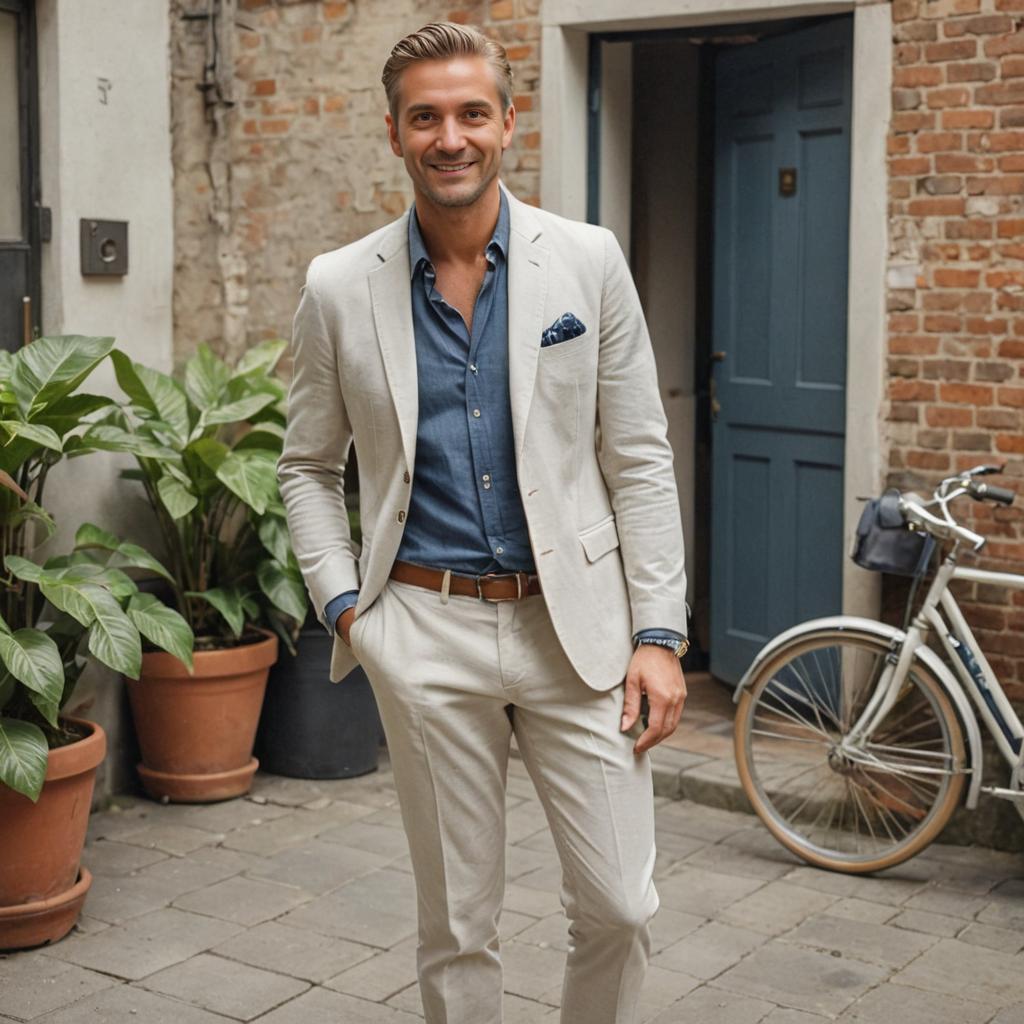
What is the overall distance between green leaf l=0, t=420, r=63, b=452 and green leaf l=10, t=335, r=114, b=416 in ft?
0.35

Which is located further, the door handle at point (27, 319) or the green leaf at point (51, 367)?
the door handle at point (27, 319)

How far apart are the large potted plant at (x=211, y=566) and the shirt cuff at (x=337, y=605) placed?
7.24 feet

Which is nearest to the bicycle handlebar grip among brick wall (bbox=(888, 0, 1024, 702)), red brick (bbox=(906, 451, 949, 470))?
brick wall (bbox=(888, 0, 1024, 702))

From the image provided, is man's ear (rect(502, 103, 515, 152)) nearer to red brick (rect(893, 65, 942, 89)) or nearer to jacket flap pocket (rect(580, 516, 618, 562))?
jacket flap pocket (rect(580, 516, 618, 562))

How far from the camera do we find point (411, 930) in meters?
4.39

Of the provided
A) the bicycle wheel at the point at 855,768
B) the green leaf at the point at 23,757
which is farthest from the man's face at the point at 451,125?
the bicycle wheel at the point at 855,768

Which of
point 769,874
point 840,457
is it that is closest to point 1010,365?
point 840,457

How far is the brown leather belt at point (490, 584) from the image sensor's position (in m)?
2.79

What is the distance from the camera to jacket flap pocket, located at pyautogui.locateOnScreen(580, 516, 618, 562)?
9.25 ft

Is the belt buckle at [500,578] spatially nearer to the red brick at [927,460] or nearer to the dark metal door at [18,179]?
the red brick at [927,460]

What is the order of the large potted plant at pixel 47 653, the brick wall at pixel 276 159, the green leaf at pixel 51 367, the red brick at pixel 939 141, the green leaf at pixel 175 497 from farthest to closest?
the brick wall at pixel 276 159, the green leaf at pixel 175 497, the red brick at pixel 939 141, the green leaf at pixel 51 367, the large potted plant at pixel 47 653

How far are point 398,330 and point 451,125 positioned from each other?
0.37m

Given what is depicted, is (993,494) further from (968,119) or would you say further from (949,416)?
(968,119)

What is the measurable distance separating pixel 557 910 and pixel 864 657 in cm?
144
